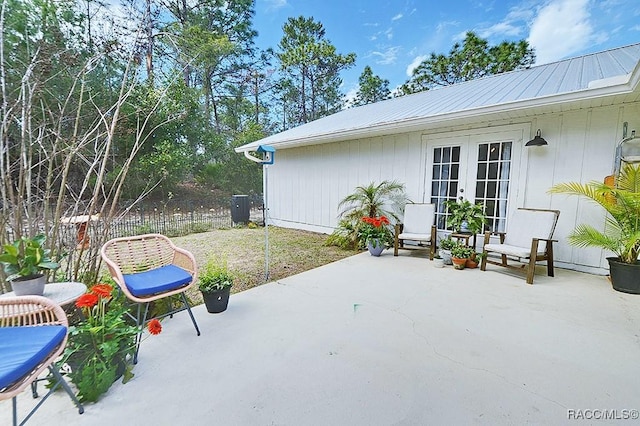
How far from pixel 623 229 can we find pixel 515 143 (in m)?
1.72

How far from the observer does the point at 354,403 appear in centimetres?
157

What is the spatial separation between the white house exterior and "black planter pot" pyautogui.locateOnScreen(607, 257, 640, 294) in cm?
71

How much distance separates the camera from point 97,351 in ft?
5.29

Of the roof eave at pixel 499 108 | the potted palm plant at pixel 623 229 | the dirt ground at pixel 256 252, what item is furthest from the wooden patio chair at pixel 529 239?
the dirt ground at pixel 256 252

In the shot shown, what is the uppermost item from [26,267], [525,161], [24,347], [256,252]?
[525,161]

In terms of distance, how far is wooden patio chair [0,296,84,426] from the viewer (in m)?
1.13

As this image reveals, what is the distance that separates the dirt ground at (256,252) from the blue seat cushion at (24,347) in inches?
66.0

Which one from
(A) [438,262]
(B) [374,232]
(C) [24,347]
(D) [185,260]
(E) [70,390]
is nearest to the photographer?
(C) [24,347]

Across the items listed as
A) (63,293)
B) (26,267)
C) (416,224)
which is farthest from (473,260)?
(26,267)

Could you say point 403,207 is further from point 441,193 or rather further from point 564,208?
point 564,208

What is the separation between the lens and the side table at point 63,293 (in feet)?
5.51

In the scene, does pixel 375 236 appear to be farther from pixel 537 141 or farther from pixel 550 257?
pixel 537 141

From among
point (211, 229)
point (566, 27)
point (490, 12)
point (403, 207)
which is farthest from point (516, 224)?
point (490, 12)

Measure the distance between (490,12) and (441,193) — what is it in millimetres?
8221
